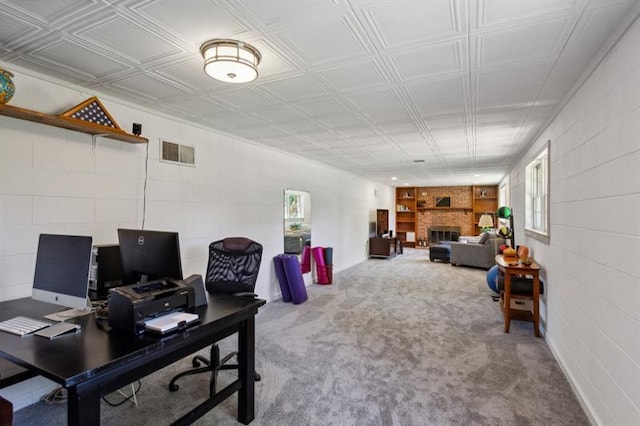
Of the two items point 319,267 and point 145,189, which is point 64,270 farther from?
point 319,267

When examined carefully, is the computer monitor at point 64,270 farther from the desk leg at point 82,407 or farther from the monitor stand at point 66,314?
the desk leg at point 82,407

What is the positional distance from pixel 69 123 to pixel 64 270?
1268 mm

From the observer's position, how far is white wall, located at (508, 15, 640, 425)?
5.31 feet

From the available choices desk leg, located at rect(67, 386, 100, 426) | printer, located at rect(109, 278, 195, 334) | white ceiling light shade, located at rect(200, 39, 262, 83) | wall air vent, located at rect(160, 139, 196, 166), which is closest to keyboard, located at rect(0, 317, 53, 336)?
printer, located at rect(109, 278, 195, 334)

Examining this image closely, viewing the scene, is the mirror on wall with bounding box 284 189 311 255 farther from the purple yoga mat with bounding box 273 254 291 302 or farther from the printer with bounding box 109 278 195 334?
the printer with bounding box 109 278 195 334

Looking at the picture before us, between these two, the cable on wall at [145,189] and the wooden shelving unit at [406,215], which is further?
the wooden shelving unit at [406,215]

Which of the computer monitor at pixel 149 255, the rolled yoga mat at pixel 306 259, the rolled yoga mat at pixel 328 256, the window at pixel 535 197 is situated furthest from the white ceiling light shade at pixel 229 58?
the rolled yoga mat at pixel 328 256

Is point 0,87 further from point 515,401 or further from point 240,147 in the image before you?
point 515,401

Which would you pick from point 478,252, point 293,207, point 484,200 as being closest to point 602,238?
point 293,207

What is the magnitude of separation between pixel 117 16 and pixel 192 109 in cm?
148

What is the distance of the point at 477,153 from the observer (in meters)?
5.28

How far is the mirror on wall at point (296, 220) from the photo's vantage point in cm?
538

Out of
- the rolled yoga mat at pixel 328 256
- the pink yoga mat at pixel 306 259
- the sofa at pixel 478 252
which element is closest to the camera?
the pink yoga mat at pixel 306 259

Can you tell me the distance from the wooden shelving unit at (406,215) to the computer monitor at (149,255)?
11081 mm
